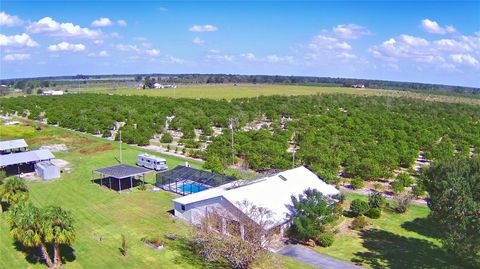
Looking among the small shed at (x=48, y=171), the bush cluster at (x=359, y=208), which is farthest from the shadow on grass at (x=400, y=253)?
the small shed at (x=48, y=171)

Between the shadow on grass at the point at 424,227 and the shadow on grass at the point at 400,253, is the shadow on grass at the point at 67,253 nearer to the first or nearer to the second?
the shadow on grass at the point at 400,253

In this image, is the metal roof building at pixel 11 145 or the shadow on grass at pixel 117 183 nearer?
the shadow on grass at pixel 117 183

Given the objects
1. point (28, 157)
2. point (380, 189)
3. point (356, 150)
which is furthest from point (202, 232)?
point (356, 150)

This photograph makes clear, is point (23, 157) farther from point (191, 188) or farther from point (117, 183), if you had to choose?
point (191, 188)

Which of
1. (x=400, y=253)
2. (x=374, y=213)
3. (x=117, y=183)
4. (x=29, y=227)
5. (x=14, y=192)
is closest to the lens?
(x=29, y=227)

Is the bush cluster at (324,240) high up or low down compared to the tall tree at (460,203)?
down

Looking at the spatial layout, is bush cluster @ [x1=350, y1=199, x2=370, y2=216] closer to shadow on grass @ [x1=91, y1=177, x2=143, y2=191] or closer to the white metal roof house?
the white metal roof house

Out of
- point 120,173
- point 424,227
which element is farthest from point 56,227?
point 424,227

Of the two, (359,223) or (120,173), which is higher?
(120,173)
